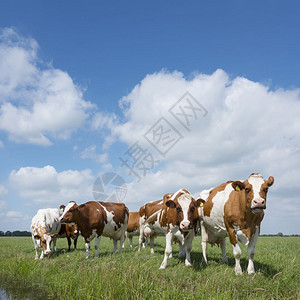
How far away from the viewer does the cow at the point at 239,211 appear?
7.25 m

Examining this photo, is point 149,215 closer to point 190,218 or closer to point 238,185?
point 190,218

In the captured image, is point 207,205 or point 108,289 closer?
point 108,289

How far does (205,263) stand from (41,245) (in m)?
7.94


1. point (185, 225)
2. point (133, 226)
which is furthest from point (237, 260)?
point (133, 226)

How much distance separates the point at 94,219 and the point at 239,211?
6.98 m

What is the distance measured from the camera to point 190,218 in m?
8.81

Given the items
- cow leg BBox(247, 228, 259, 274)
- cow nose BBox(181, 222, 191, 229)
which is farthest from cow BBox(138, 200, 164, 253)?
cow leg BBox(247, 228, 259, 274)

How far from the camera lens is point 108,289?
22.0 feet

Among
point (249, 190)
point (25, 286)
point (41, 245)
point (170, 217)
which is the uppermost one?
point (249, 190)

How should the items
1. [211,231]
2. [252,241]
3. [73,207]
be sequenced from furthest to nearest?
→ 1. [73,207]
2. [211,231]
3. [252,241]

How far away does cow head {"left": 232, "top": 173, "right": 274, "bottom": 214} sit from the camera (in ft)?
22.9

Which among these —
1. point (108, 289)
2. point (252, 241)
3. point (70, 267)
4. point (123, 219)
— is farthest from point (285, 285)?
point (123, 219)

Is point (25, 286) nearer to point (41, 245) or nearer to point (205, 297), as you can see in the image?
point (41, 245)

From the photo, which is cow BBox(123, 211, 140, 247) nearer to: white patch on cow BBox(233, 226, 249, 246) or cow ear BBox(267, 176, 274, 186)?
white patch on cow BBox(233, 226, 249, 246)
